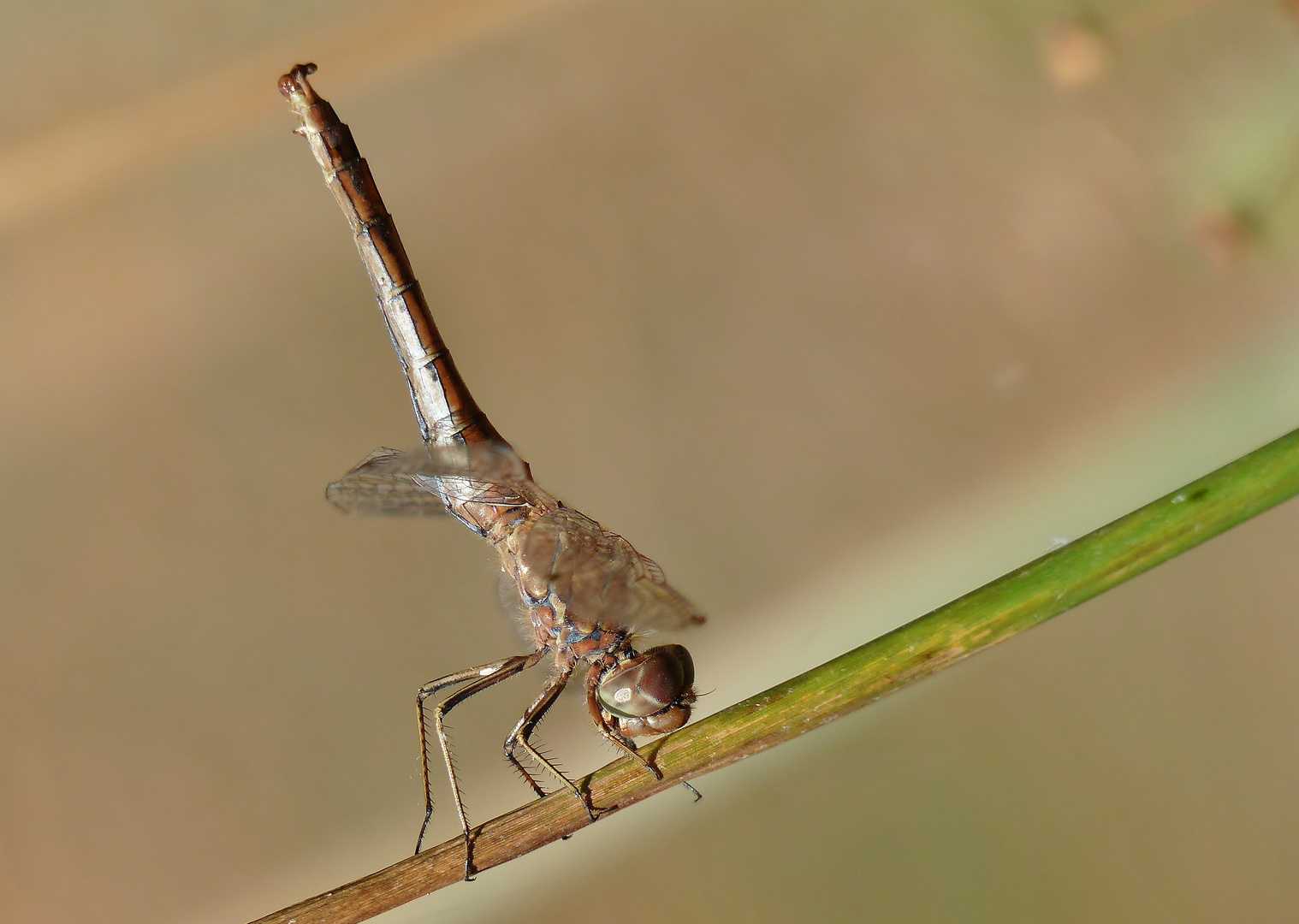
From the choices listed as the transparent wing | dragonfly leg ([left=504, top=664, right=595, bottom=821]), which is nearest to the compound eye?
dragonfly leg ([left=504, top=664, right=595, bottom=821])

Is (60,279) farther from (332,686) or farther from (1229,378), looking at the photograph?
(1229,378)

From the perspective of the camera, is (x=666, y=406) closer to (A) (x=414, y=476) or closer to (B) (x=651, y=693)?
(A) (x=414, y=476)

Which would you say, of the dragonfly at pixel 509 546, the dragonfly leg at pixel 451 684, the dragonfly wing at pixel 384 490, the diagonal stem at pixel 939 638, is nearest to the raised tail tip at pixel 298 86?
the dragonfly at pixel 509 546

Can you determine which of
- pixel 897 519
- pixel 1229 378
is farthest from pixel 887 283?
pixel 1229 378

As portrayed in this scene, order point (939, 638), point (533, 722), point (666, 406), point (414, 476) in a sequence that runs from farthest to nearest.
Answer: point (666, 406), point (414, 476), point (533, 722), point (939, 638)

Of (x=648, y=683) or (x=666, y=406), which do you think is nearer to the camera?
(x=648, y=683)

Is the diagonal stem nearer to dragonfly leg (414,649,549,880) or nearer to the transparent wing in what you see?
dragonfly leg (414,649,549,880)

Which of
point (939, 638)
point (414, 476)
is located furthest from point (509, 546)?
point (939, 638)
